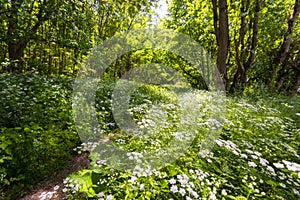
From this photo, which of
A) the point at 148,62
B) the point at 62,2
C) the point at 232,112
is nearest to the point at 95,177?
the point at 232,112

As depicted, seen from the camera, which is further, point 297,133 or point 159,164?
point 297,133

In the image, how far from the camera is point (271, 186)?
7.17 ft

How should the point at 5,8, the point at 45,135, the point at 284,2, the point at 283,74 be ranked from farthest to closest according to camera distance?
the point at 283,74 → the point at 284,2 → the point at 5,8 → the point at 45,135

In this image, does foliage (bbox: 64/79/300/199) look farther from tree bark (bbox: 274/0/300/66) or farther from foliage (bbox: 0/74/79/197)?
tree bark (bbox: 274/0/300/66)

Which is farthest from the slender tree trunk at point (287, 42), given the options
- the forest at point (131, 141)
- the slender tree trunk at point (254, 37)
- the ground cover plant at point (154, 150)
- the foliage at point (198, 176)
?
the foliage at point (198, 176)

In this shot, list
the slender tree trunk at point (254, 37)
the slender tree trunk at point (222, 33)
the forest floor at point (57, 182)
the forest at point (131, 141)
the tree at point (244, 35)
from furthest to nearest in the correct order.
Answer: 1. the tree at point (244, 35)
2. the slender tree trunk at point (254, 37)
3. the slender tree trunk at point (222, 33)
4. the forest floor at point (57, 182)
5. the forest at point (131, 141)

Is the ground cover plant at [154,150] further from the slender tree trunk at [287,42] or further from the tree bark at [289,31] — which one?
the tree bark at [289,31]

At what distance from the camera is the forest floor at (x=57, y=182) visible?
7.99 ft

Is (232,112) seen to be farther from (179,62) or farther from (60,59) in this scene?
(60,59)

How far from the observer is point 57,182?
9.23 ft

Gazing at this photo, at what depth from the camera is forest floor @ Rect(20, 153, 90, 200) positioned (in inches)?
95.9

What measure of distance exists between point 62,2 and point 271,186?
599cm

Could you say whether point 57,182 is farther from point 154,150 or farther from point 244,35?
point 244,35

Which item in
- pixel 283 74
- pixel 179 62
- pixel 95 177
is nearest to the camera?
pixel 95 177
